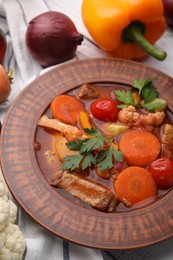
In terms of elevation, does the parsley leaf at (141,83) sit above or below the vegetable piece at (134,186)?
above

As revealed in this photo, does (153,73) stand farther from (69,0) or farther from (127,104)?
(69,0)

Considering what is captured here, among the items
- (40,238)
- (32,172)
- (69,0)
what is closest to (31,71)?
(69,0)

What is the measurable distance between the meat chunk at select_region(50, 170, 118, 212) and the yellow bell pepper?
0.85 m

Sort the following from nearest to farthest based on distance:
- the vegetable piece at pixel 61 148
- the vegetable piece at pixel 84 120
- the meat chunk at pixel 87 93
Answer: the vegetable piece at pixel 61 148 → the vegetable piece at pixel 84 120 → the meat chunk at pixel 87 93

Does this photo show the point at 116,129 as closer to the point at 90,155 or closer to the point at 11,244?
the point at 90,155

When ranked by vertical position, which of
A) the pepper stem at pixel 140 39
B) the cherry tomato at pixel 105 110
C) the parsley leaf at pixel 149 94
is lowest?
the cherry tomato at pixel 105 110

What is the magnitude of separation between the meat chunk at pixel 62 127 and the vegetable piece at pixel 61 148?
0.02 meters

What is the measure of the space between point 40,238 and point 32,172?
274 mm

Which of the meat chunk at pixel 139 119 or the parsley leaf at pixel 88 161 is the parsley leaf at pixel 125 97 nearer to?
the meat chunk at pixel 139 119

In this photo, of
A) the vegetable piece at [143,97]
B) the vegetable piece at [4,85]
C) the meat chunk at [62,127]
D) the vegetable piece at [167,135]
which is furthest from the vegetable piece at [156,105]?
the vegetable piece at [4,85]

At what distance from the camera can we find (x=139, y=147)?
5.95ft

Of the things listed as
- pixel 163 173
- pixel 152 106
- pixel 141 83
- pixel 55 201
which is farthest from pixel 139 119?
pixel 55 201

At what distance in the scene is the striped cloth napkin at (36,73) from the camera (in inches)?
65.7

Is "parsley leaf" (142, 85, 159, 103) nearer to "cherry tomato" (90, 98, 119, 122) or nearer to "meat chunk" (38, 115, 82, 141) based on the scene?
"cherry tomato" (90, 98, 119, 122)
